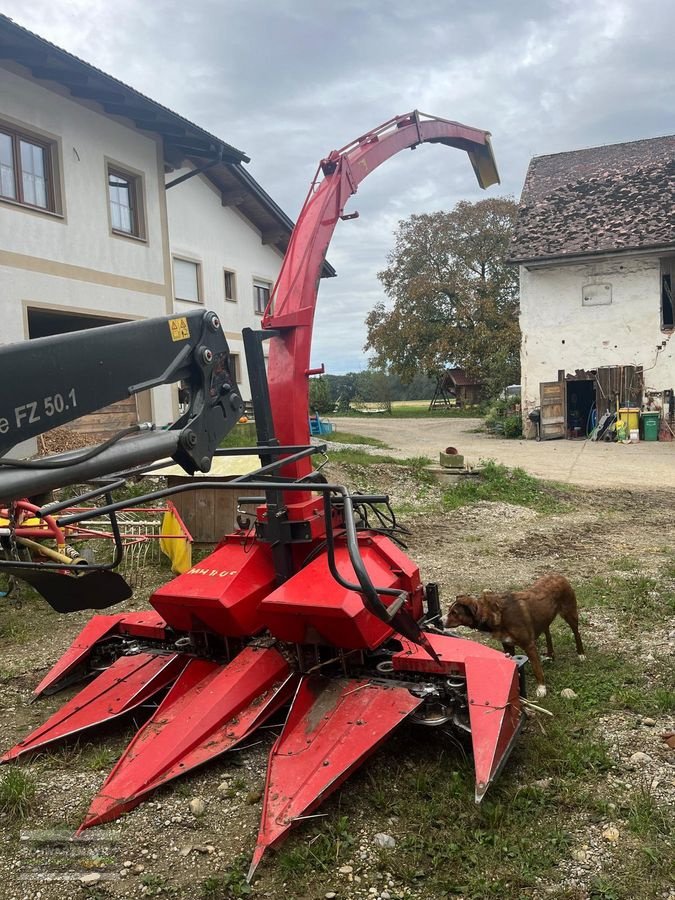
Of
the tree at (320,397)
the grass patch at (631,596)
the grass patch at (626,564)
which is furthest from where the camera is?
the tree at (320,397)

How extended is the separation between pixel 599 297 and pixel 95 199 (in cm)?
1529

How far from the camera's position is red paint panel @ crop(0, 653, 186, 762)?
3955mm

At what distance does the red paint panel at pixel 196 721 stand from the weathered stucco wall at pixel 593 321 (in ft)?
67.2

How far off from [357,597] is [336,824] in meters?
1.02

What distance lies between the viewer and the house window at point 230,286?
2072 cm

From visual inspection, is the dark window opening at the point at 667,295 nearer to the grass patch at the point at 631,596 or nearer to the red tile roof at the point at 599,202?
the red tile roof at the point at 599,202

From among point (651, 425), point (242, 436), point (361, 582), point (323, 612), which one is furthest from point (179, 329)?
point (651, 425)

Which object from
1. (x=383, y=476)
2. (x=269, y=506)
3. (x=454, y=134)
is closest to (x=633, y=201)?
(x=383, y=476)

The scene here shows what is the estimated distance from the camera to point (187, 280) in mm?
18828

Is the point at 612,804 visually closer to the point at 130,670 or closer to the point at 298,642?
the point at 298,642

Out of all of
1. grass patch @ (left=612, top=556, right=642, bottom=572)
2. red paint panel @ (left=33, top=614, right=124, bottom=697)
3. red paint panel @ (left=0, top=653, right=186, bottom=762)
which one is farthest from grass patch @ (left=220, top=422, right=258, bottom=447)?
red paint panel @ (left=0, top=653, right=186, bottom=762)

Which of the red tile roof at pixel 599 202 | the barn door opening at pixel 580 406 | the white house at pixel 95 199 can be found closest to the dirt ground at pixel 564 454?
the barn door opening at pixel 580 406

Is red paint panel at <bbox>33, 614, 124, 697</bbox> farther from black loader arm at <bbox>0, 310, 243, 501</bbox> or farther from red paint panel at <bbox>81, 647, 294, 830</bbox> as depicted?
black loader arm at <bbox>0, 310, 243, 501</bbox>

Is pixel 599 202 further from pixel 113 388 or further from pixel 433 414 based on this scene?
pixel 113 388
